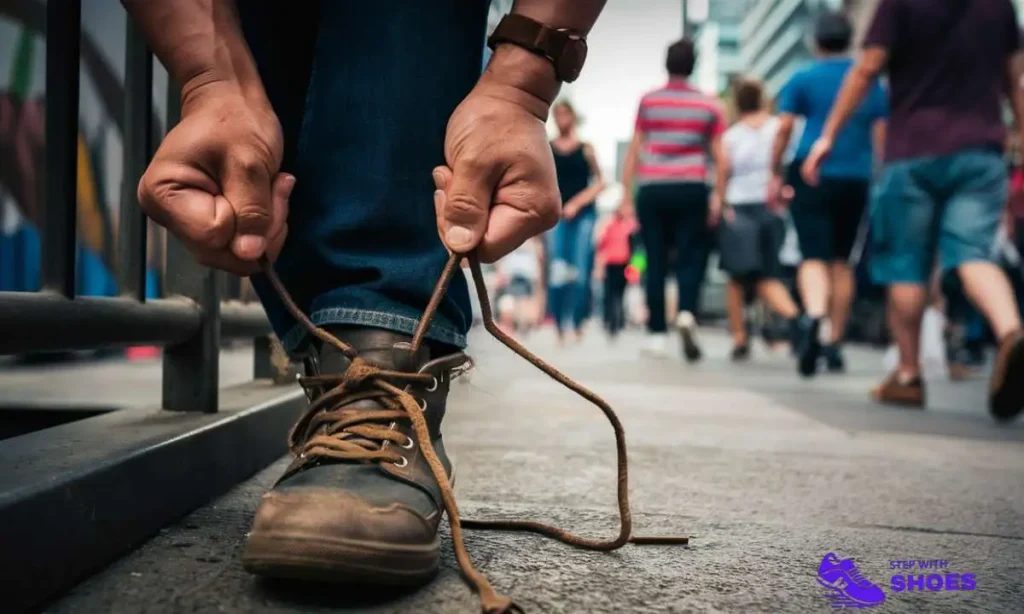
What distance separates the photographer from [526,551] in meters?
0.88

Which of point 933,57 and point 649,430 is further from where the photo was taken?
point 933,57

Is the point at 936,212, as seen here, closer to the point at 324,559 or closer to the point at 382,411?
the point at 382,411

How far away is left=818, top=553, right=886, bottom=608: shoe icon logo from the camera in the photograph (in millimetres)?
772

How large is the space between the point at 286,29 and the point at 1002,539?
→ 1.14 m

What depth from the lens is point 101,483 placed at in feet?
2.55

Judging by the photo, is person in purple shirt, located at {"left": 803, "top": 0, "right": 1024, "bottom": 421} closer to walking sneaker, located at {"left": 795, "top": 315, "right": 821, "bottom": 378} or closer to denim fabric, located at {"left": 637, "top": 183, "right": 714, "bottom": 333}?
walking sneaker, located at {"left": 795, "top": 315, "right": 821, "bottom": 378}

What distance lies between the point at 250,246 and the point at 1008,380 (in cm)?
234

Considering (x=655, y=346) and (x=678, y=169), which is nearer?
(x=678, y=169)

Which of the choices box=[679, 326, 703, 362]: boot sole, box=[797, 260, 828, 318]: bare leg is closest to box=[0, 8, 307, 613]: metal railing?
box=[797, 260, 828, 318]: bare leg

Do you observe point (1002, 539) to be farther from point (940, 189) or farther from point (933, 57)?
point (933, 57)

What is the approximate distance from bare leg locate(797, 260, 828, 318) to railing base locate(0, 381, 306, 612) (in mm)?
3235

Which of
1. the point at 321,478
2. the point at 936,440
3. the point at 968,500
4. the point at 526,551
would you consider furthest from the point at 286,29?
the point at 936,440

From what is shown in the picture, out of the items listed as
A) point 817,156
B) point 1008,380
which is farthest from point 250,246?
point 817,156

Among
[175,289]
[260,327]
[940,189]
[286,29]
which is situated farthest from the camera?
[940,189]
